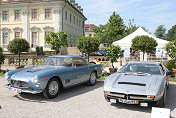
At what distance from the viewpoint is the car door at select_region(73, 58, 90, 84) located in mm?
7688

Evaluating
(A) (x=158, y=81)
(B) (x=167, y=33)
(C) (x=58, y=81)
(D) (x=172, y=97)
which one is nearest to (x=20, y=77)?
(C) (x=58, y=81)

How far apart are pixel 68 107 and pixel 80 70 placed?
2594 millimetres

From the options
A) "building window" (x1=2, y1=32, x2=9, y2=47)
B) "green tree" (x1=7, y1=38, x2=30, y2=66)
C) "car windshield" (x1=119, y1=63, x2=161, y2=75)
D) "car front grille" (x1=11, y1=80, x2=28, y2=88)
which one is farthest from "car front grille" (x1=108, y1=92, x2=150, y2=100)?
"building window" (x1=2, y1=32, x2=9, y2=47)

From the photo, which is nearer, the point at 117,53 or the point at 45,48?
the point at 117,53

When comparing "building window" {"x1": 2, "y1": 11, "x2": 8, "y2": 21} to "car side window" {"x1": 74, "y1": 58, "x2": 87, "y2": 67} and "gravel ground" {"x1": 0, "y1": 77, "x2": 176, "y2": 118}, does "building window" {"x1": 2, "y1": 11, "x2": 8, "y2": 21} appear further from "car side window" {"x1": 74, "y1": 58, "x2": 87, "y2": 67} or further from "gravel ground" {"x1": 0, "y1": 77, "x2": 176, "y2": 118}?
"gravel ground" {"x1": 0, "y1": 77, "x2": 176, "y2": 118}

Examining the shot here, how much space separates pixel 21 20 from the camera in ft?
111

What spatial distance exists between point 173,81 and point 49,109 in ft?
25.1

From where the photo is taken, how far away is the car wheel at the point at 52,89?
632 cm

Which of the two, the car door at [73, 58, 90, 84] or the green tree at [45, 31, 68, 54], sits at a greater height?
the green tree at [45, 31, 68, 54]

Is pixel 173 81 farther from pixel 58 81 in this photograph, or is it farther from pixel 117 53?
pixel 58 81

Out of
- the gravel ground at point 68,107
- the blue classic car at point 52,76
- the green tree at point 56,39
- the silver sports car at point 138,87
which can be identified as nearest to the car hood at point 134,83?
the silver sports car at point 138,87

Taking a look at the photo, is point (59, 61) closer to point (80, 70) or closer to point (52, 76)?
point (80, 70)

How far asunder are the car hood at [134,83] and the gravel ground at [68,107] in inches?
24.0

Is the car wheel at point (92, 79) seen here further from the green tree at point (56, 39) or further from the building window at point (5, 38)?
the building window at point (5, 38)
